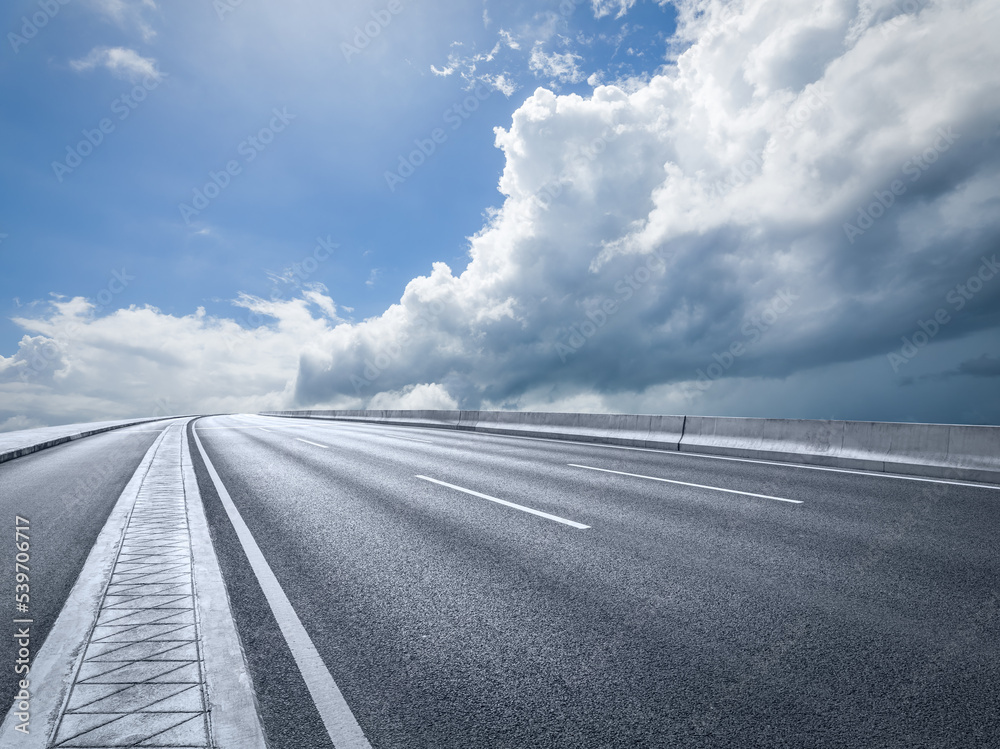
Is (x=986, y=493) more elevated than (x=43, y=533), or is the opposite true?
(x=986, y=493)

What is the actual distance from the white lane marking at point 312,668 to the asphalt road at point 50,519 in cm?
131

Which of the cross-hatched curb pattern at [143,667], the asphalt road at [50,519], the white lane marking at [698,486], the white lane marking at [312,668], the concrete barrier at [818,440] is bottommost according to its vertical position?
the asphalt road at [50,519]

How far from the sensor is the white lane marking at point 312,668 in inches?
88.8

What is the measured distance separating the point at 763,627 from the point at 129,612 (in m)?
4.20

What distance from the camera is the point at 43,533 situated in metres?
5.68

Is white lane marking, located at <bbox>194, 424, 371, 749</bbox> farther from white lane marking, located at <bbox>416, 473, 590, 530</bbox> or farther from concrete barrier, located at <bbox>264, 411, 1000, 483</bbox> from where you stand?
concrete barrier, located at <bbox>264, 411, 1000, 483</bbox>

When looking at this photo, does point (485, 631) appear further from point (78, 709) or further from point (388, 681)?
point (78, 709)

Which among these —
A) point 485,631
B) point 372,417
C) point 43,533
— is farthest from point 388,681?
point 372,417

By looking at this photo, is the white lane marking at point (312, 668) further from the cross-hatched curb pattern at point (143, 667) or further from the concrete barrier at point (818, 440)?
the concrete barrier at point (818, 440)

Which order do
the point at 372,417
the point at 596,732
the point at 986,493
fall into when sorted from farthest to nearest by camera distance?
the point at 372,417, the point at 986,493, the point at 596,732

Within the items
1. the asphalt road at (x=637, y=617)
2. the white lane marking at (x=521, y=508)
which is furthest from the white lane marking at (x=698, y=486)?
the white lane marking at (x=521, y=508)

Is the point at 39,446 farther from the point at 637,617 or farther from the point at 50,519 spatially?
the point at 637,617

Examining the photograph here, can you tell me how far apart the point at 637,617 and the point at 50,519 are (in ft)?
23.6

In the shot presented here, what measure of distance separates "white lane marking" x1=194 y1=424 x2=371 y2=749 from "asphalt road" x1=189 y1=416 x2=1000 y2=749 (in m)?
0.05
